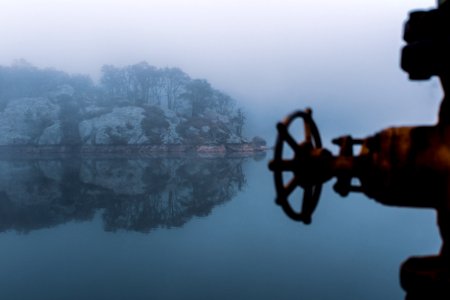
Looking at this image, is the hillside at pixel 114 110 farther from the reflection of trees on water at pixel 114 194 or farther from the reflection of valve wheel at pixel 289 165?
the reflection of valve wheel at pixel 289 165

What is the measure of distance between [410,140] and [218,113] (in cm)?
13662

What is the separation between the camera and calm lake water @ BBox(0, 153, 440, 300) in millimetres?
20016

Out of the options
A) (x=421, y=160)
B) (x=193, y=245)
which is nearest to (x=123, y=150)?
(x=193, y=245)

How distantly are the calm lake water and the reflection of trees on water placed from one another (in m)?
0.23

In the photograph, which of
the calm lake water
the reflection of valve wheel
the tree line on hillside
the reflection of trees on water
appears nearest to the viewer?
the reflection of valve wheel

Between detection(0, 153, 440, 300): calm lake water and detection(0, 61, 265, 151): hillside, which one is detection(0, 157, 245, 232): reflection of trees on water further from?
detection(0, 61, 265, 151): hillside

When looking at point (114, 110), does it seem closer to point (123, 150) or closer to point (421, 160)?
point (123, 150)

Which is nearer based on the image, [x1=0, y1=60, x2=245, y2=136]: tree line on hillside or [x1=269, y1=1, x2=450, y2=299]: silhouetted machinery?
[x1=269, y1=1, x2=450, y2=299]: silhouetted machinery

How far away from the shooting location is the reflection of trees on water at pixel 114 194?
37.2 m

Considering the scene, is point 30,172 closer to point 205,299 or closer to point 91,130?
point 91,130

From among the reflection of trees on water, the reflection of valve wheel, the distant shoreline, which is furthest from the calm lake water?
the distant shoreline

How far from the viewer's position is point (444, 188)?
337 centimetres

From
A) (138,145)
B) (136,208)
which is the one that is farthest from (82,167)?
(136,208)

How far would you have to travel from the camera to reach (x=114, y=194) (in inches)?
1988
